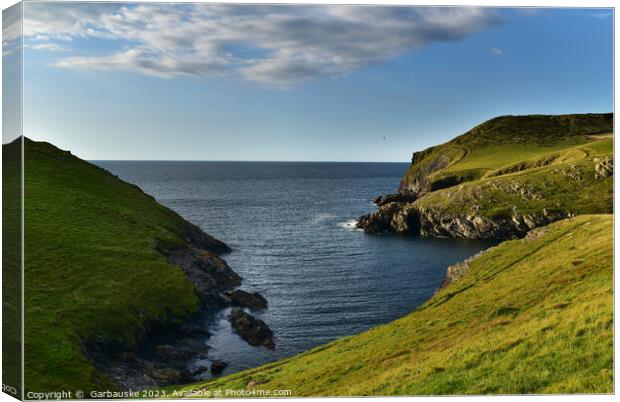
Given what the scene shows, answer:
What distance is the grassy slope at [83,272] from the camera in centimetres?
3666

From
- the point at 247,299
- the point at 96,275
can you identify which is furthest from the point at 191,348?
the point at 247,299

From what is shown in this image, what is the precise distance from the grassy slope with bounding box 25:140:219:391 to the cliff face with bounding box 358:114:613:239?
6307 cm

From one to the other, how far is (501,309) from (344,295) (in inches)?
1454

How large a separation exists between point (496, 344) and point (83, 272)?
136 ft

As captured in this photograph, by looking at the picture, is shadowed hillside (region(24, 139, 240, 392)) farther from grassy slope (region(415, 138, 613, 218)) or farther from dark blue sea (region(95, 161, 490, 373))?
grassy slope (region(415, 138, 613, 218))

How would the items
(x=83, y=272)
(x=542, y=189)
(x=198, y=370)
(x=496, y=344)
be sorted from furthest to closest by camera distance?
1. (x=542, y=189)
2. (x=83, y=272)
3. (x=198, y=370)
4. (x=496, y=344)

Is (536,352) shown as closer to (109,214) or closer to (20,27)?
(20,27)

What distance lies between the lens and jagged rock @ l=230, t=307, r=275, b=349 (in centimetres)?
5419

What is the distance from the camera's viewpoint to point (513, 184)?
11944 centimetres

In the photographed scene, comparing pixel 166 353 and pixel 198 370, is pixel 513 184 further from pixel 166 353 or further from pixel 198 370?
pixel 166 353

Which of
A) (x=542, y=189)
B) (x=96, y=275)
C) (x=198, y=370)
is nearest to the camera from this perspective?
(x=198, y=370)

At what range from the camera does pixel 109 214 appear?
7381cm

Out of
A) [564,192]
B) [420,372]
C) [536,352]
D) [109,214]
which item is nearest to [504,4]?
[536,352]

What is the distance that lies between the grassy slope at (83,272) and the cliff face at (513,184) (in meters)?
63.1
